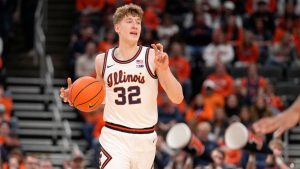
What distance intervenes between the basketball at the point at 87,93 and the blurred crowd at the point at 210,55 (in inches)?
224

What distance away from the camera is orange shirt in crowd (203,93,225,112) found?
63.2ft

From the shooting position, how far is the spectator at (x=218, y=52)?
21.2 m

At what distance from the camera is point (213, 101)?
19359 mm

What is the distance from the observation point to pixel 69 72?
21.3 meters

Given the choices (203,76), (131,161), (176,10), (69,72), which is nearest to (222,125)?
(203,76)

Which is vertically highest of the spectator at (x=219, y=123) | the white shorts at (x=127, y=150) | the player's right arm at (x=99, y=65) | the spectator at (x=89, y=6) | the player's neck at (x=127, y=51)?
the player's neck at (x=127, y=51)

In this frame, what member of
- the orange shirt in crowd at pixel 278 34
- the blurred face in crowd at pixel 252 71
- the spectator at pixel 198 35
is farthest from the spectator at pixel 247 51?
the blurred face in crowd at pixel 252 71

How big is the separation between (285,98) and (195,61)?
252 cm

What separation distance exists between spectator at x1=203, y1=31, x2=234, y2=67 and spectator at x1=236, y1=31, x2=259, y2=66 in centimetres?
41

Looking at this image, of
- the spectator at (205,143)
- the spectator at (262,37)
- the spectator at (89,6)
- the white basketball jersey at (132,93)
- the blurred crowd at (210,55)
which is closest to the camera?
the white basketball jersey at (132,93)

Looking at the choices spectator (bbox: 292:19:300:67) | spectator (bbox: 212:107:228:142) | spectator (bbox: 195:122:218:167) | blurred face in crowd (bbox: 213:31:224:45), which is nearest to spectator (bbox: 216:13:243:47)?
blurred face in crowd (bbox: 213:31:224:45)

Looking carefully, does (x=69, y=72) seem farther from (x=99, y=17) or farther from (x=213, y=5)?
(x=213, y=5)

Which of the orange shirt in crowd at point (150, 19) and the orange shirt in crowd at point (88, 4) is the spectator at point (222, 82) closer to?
the orange shirt in crowd at point (150, 19)

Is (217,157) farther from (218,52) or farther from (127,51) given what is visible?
(218,52)
